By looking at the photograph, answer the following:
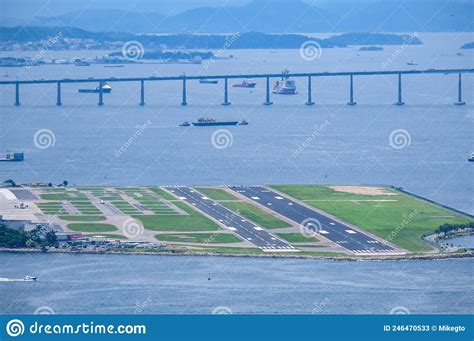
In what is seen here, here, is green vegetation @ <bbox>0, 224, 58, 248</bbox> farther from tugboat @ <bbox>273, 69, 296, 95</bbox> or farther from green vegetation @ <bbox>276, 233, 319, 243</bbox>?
tugboat @ <bbox>273, 69, 296, 95</bbox>

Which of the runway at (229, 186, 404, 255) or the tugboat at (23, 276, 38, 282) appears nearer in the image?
the tugboat at (23, 276, 38, 282)

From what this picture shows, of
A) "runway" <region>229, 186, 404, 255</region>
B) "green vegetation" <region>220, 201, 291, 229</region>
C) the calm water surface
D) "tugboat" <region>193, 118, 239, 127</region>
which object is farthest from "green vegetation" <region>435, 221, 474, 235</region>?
"tugboat" <region>193, 118, 239, 127</region>

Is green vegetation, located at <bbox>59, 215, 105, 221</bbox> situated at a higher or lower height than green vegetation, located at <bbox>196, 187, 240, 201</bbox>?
lower

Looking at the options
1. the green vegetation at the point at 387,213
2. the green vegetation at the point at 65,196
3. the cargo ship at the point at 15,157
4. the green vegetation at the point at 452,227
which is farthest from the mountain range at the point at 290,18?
the green vegetation at the point at 452,227

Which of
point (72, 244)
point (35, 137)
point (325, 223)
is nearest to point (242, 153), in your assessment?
point (35, 137)

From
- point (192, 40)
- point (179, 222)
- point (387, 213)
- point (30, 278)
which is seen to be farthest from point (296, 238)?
point (192, 40)

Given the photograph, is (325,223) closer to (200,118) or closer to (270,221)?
(270,221)

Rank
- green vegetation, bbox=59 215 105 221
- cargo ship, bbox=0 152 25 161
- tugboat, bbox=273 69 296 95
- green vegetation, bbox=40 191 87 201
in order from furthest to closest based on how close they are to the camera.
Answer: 1. tugboat, bbox=273 69 296 95
2. cargo ship, bbox=0 152 25 161
3. green vegetation, bbox=40 191 87 201
4. green vegetation, bbox=59 215 105 221
